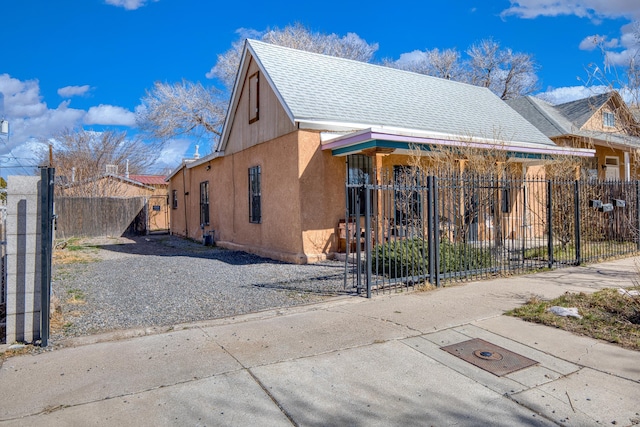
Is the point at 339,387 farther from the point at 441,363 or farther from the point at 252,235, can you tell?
the point at 252,235

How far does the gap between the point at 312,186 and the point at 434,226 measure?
12.4 feet

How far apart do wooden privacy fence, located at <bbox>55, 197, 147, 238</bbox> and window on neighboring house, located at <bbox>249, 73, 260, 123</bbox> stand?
12094 mm

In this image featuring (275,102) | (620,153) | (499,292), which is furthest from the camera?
(620,153)

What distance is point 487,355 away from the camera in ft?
14.1

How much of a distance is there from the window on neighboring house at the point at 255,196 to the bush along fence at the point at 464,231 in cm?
305

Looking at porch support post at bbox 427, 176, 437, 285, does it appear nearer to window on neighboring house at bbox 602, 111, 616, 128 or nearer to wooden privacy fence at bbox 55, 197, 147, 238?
window on neighboring house at bbox 602, 111, 616, 128

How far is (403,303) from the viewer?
6.32m

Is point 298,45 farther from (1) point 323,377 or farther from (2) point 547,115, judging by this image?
(1) point 323,377

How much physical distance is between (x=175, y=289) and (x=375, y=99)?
7.95 meters

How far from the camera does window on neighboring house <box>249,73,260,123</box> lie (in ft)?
41.2

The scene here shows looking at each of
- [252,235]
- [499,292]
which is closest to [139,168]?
[252,235]

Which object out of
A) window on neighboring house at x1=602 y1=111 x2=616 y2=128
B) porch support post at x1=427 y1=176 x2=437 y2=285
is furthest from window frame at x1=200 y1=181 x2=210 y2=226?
window on neighboring house at x1=602 y1=111 x2=616 y2=128

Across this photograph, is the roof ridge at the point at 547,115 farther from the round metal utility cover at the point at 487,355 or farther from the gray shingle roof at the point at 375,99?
the round metal utility cover at the point at 487,355

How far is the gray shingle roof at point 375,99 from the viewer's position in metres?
11.2
